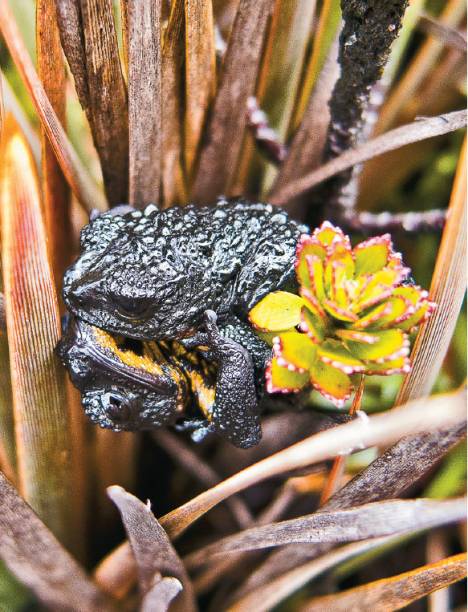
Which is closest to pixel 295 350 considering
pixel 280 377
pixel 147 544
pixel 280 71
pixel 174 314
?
pixel 280 377

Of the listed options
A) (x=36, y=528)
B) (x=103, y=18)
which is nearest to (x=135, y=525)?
(x=36, y=528)

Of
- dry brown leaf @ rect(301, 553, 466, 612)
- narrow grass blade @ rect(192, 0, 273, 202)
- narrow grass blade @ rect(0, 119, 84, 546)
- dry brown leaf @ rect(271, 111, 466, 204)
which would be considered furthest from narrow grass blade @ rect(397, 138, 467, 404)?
narrow grass blade @ rect(0, 119, 84, 546)

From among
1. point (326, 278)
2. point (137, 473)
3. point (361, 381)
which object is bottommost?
point (137, 473)

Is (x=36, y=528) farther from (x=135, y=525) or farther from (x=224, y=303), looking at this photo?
(x=224, y=303)

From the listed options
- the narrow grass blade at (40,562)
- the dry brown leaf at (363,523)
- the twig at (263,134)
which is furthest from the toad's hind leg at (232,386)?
the twig at (263,134)

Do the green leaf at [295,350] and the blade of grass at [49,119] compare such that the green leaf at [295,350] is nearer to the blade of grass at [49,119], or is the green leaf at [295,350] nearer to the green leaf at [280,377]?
the green leaf at [280,377]

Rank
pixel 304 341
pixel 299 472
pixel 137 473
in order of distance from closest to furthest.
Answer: pixel 304 341 < pixel 299 472 < pixel 137 473
